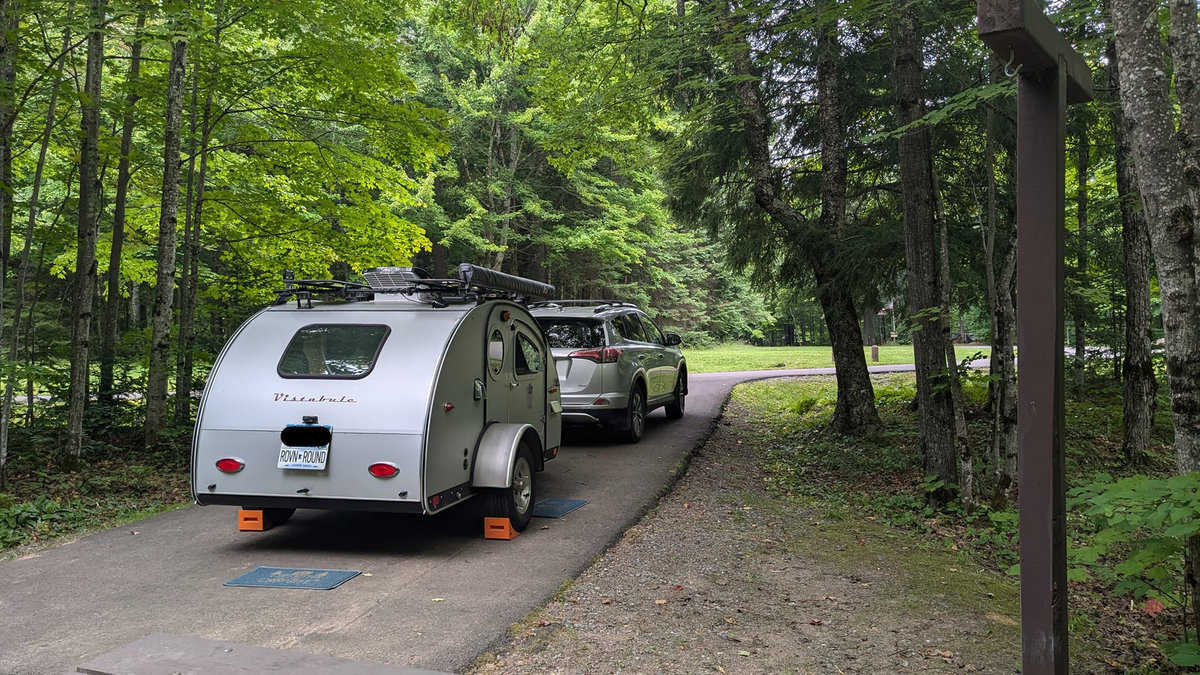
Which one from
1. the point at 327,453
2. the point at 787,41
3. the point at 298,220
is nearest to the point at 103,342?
the point at 298,220

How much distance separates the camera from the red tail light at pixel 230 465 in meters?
6.13

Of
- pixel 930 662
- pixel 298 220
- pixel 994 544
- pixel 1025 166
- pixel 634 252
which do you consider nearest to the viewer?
pixel 1025 166

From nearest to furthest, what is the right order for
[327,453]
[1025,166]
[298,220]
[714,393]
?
[1025,166]
[327,453]
[298,220]
[714,393]

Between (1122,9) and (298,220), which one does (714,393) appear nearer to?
(298,220)

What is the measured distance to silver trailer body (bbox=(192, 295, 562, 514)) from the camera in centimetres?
591

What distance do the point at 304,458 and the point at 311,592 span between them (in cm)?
111

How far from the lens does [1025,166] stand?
11.1 feet

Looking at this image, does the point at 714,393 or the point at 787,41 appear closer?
the point at 787,41

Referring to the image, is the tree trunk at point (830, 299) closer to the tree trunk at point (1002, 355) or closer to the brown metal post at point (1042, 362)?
the tree trunk at point (1002, 355)

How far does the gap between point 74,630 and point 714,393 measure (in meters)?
16.0

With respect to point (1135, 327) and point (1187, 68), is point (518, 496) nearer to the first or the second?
point (1187, 68)

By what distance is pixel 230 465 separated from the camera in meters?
6.14

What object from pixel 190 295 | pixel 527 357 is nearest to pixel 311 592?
pixel 527 357

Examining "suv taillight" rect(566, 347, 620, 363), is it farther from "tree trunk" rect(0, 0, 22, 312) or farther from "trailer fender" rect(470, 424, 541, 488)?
"tree trunk" rect(0, 0, 22, 312)
